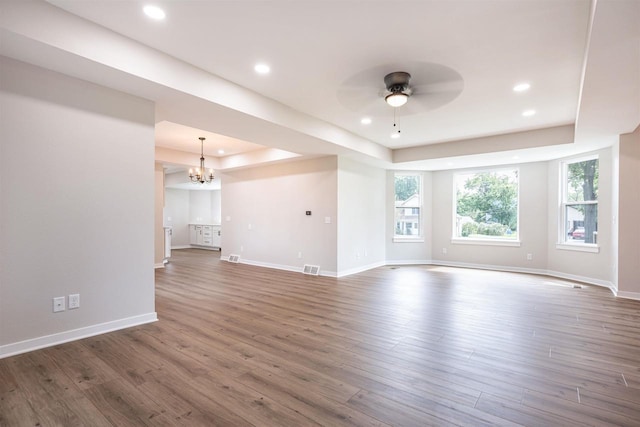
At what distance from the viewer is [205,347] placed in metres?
2.84

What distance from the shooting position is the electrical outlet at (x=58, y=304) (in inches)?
110

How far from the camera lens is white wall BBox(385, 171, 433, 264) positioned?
8008 millimetres

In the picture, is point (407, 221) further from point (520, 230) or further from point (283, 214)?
point (283, 214)

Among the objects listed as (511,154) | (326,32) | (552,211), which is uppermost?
(326,32)

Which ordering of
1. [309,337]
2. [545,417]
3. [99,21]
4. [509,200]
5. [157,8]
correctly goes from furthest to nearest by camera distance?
[509,200]
[309,337]
[99,21]
[157,8]
[545,417]

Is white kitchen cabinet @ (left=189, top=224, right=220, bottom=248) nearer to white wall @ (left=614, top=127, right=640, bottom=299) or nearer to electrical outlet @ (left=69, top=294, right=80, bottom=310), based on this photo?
electrical outlet @ (left=69, top=294, right=80, bottom=310)

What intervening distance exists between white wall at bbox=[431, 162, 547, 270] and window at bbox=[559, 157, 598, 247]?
0.40m

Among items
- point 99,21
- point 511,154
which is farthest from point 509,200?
point 99,21

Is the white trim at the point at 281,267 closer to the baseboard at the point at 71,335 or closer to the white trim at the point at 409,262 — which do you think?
the white trim at the point at 409,262

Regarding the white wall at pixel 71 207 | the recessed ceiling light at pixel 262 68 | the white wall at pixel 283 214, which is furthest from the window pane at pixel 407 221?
the white wall at pixel 71 207

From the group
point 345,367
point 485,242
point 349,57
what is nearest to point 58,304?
point 345,367

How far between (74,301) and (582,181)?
820 cm

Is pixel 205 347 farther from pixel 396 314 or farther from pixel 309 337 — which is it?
pixel 396 314

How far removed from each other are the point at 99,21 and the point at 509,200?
7928 millimetres
